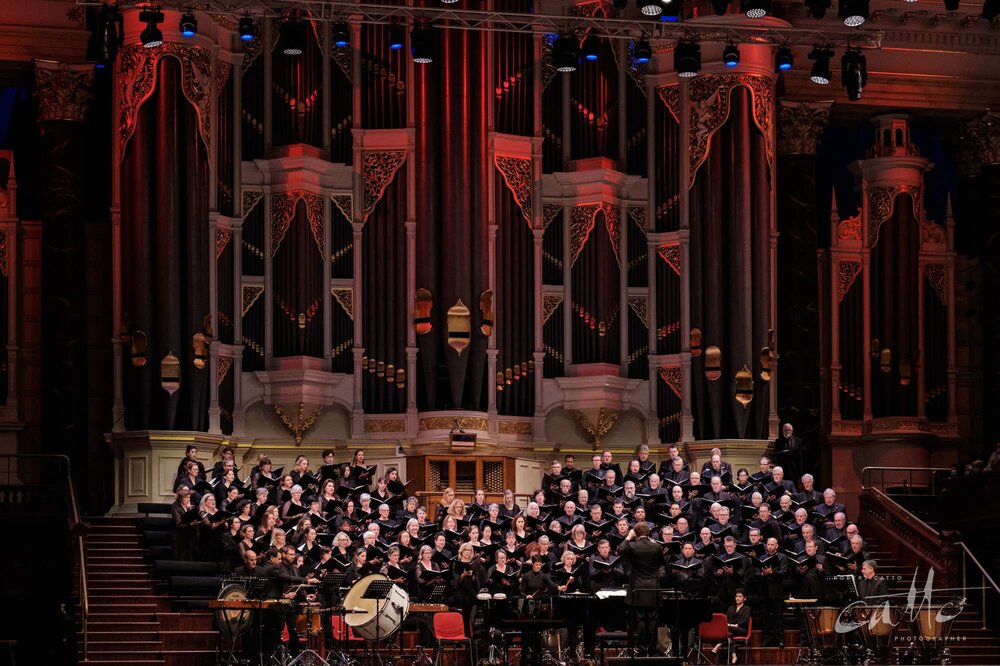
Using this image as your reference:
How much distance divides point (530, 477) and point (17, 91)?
22.6 ft

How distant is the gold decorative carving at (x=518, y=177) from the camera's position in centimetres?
1950

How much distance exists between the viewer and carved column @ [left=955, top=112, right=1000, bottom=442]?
20422 mm

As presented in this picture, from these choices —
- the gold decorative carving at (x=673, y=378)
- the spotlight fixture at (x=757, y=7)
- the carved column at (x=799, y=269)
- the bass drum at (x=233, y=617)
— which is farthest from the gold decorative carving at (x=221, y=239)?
the spotlight fixture at (x=757, y=7)

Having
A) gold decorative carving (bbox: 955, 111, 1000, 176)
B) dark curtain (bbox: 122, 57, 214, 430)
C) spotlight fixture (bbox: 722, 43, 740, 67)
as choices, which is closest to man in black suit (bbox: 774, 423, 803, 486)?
spotlight fixture (bbox: 722, 43, 740, 67)

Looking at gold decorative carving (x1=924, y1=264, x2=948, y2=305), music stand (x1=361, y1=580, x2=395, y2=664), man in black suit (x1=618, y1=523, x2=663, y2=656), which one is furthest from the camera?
gold decorative carving (x1=924, y1=264, x2=948, y2=305)

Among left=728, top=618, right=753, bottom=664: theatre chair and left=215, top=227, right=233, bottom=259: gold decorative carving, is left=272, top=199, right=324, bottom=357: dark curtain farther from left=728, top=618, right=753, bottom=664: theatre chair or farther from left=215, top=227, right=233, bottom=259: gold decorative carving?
left=728, top=618, right=753, bottom=664: theatre chair

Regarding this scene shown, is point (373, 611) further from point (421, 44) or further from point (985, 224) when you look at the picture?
point (985, 224)

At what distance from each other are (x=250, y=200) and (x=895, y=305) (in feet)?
23.4

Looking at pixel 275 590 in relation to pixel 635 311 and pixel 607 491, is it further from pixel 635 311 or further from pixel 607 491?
pixel 635 311

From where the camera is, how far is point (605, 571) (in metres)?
15.6

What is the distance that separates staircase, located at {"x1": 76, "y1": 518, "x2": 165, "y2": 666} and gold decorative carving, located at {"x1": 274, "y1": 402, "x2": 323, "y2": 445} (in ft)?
7.72

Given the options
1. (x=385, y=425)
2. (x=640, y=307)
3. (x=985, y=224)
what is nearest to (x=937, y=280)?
(x=985, y=224)

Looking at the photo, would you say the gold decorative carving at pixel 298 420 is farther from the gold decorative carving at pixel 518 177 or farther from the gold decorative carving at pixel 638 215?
the gold decorative carving at pixel 638 215

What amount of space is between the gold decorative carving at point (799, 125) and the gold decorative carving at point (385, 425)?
17.2ft
